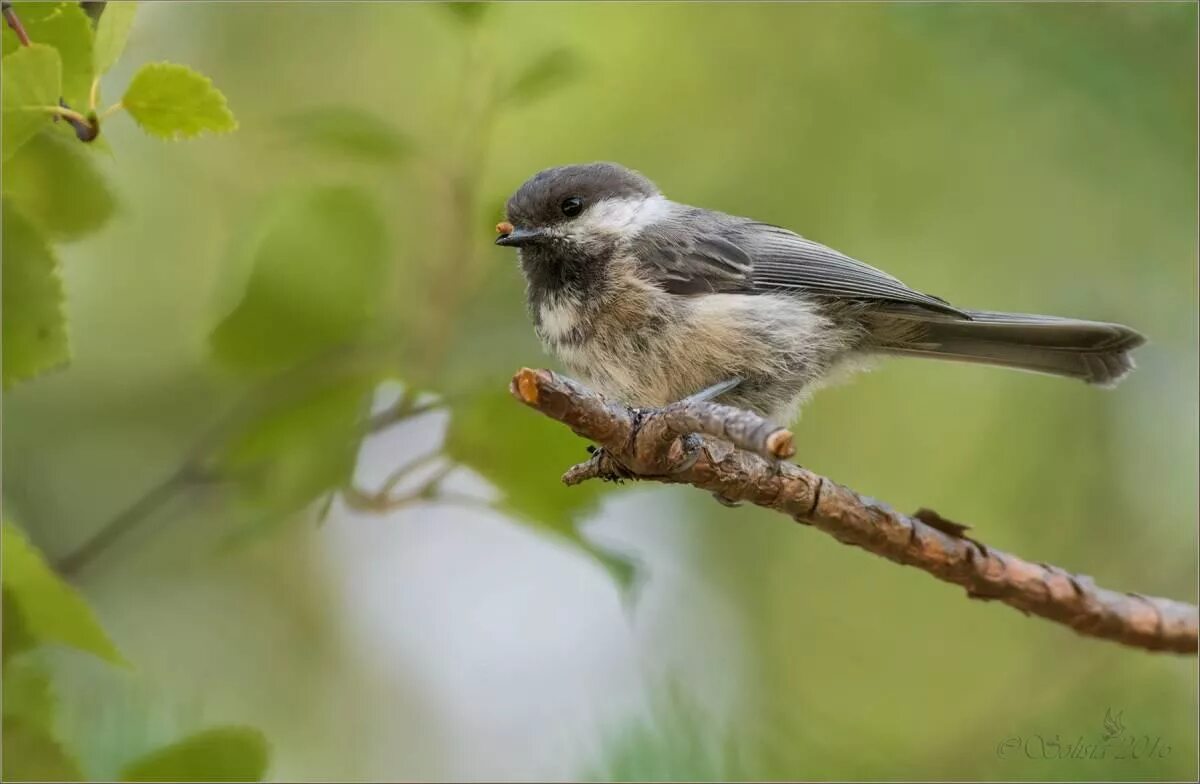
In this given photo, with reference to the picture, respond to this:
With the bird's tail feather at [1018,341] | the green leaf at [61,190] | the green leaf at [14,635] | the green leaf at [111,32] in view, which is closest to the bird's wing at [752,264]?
the bird's tail feather at [1018,341]

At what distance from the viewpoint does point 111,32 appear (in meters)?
1.11

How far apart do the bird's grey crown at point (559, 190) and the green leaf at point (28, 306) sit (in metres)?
0.90

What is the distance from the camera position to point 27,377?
49.5 inches

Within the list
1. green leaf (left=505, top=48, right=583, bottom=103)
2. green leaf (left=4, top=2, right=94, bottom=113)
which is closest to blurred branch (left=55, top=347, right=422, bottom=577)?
green leaf (left=505, top=48, right=583, bottom=103)

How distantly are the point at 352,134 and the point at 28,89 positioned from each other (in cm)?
63

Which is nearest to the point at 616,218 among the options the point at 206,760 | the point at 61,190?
the point at 61,190

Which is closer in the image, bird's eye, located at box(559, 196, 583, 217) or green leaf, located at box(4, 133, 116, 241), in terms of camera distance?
green leaf, located at box(4, 133, 116, 241)

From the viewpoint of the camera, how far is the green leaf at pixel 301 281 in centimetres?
158

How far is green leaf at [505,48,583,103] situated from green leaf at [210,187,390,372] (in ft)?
0.97

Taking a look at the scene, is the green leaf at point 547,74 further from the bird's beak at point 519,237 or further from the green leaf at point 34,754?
the green leaf at point 34,754

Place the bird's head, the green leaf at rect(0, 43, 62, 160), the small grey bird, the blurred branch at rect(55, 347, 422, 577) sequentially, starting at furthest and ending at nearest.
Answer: the bird's head, the small grey bird, the blurred branch at rect(55, 347, 422, 577), the green leaf at rect(0, 43, 62, 160)

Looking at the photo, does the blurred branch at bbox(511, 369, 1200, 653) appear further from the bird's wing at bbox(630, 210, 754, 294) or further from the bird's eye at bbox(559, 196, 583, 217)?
the bird's eye at bbox(559, 196, 583, 217)

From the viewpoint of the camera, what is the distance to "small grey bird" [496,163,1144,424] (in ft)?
6.25

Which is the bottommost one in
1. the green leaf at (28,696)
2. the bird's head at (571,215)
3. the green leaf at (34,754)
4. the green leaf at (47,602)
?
the green leaf at (34,754)
